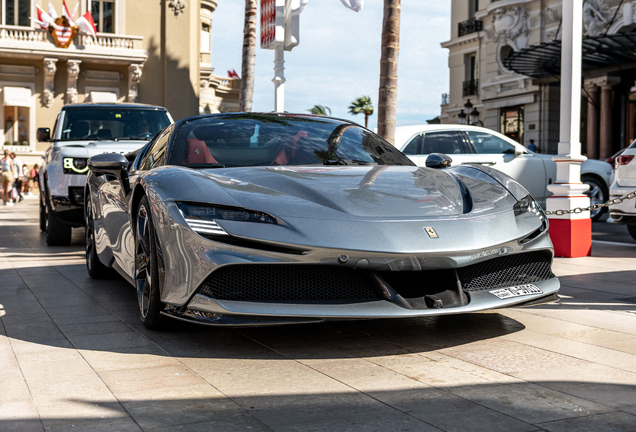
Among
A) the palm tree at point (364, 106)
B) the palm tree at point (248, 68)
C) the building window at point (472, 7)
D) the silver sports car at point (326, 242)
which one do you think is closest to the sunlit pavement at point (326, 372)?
the silver sports car at point (326, 242)

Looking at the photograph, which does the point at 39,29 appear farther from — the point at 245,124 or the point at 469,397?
the point at 469,397

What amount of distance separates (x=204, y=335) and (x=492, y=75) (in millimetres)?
32725

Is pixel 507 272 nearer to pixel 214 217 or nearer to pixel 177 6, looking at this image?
pixel 214 217

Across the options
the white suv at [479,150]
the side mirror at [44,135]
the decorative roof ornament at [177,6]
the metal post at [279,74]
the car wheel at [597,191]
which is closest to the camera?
the side mirror at [44,135]

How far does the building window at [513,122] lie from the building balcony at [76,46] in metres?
15.9

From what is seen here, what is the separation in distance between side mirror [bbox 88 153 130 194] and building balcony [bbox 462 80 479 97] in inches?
1315

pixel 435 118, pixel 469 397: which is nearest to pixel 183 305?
pixel 469 397

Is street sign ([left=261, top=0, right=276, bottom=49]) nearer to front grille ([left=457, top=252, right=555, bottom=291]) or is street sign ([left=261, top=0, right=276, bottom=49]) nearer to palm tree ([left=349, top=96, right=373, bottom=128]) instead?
front grille ([left=457, top=252, right=555, bottom=291])

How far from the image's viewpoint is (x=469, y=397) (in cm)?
302

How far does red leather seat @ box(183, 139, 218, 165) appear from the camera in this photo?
15.3 feet

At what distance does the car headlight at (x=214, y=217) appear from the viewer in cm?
364

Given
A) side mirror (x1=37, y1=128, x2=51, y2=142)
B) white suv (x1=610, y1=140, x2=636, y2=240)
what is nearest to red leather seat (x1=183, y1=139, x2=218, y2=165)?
white suv (x1=610, y1=140, x2=636, y2=240)

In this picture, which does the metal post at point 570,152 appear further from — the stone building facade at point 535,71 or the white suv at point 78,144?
the stone building facade at point 535,71

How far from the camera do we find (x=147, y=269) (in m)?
4.32
